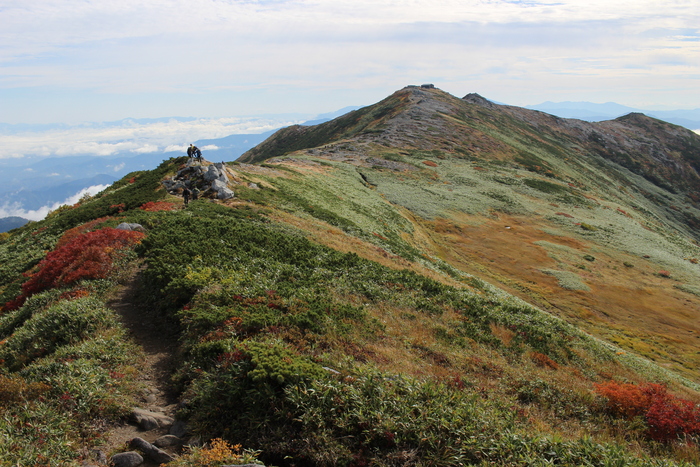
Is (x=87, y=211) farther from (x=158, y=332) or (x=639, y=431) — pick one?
(x=639, y=431)

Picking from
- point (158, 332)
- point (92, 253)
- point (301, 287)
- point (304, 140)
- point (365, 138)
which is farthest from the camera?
point (304, 140)

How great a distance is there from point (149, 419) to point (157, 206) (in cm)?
2189

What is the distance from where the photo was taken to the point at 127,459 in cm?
745

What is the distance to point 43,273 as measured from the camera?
18.2 meters

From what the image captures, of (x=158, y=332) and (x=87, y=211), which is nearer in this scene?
(x=158, y=332)

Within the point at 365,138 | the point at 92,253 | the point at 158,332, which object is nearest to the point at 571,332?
the point at 158,332

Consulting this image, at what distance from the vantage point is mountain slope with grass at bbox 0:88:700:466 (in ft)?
26.0

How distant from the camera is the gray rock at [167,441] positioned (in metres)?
8.08

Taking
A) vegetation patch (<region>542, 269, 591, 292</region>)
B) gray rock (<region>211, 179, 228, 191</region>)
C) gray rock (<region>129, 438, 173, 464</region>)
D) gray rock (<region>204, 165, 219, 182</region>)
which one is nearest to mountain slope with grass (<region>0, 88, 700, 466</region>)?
vegetation patch (<region>542, 269, 591, 292</region>)

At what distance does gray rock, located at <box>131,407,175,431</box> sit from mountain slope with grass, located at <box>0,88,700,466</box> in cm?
41

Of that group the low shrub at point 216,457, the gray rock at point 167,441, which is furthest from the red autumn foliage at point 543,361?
the gray rock at point 167,441

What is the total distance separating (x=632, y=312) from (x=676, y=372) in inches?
411

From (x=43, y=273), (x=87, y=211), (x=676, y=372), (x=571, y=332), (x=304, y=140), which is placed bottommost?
(x=676, y=372)

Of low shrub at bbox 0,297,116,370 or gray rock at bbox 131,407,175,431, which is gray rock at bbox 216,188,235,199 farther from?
gray rock at bbox 131,407,175,431
